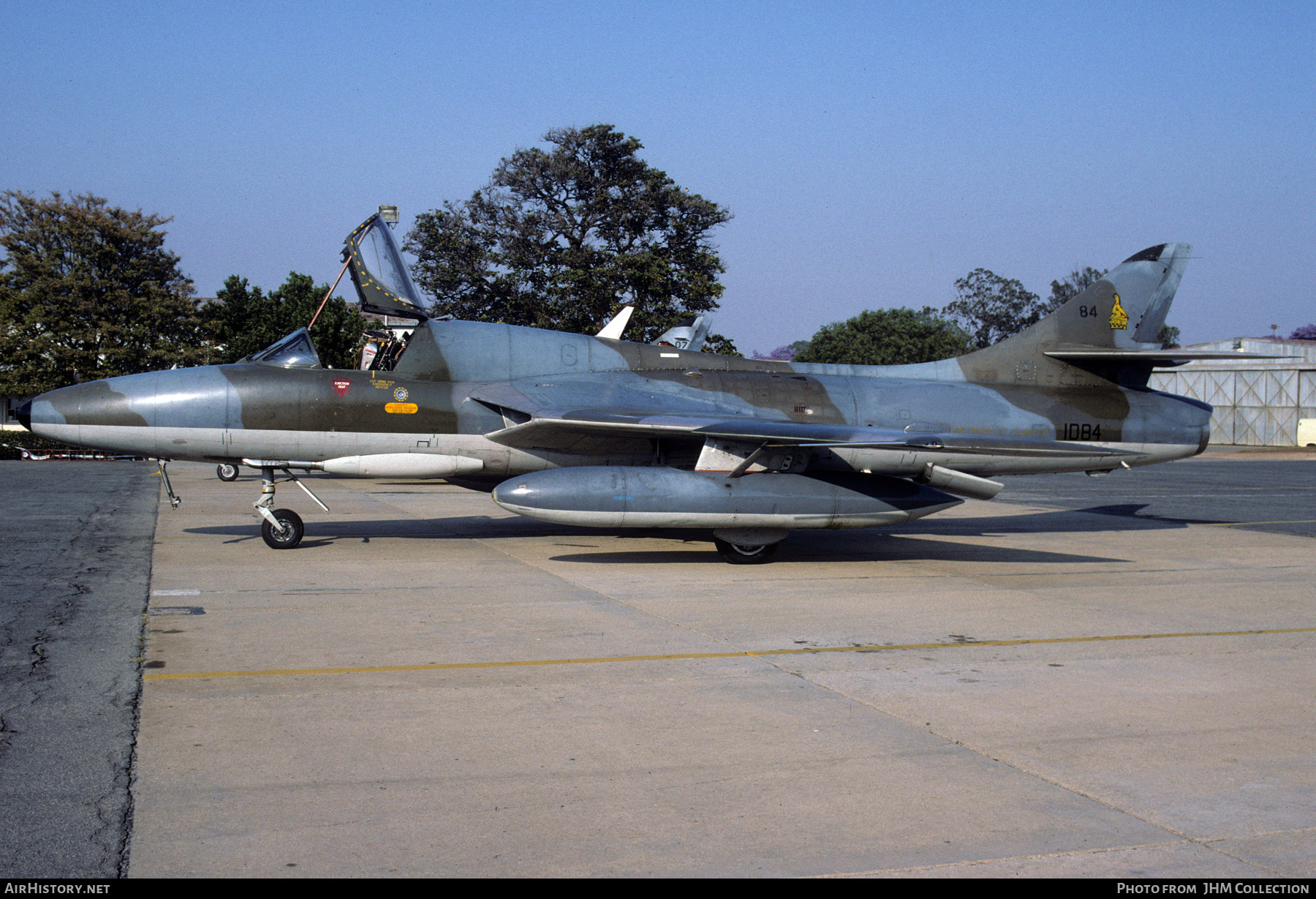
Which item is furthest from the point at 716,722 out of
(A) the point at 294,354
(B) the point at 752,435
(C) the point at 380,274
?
(C) the point at 380,274

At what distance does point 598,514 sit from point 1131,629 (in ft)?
17.0

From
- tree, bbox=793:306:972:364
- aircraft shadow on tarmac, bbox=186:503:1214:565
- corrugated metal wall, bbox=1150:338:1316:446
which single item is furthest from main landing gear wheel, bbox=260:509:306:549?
tree, bbox=793:306:972:364

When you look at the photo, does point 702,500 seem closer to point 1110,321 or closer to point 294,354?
point 294,354

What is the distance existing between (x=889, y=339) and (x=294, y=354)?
259ft

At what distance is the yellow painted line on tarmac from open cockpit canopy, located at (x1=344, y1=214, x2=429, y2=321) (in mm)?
7003

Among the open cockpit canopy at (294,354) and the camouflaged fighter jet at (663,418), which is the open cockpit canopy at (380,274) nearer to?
the camouflaged fighter jet at (663,418)

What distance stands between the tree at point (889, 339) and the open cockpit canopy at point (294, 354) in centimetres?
7478

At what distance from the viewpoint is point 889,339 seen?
286 ft

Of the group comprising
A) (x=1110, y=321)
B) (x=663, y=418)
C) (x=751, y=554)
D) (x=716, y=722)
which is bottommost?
(x=716, y=722)

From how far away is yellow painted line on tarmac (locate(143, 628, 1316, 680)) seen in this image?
21.5 feet

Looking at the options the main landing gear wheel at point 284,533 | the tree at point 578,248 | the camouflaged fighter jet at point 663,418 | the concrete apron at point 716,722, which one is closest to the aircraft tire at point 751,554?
the camouflaged fighter jet at point 663,418

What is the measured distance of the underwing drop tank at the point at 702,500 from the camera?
1084 centimetres

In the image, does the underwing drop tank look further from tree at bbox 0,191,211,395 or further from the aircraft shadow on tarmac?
tree at bbox 0,191,211,395
